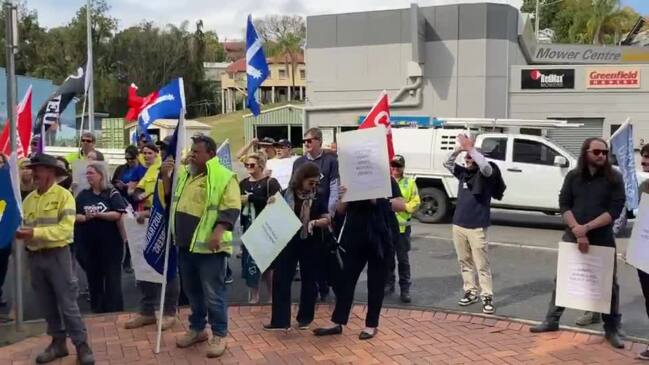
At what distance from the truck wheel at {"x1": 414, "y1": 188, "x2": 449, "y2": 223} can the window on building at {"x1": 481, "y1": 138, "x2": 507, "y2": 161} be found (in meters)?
1.22

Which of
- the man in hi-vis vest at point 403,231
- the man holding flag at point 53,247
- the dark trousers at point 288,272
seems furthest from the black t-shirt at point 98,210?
the man in hi-vis vest at point 403,231

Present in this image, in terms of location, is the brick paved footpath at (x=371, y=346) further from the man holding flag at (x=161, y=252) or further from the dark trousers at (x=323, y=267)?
the dark trousers at (x=323, y=267)

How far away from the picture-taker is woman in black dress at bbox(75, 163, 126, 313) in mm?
6492

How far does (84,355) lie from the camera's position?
204 inches

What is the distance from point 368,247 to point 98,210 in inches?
103

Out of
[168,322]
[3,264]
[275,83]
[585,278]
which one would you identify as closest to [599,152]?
[585,278]

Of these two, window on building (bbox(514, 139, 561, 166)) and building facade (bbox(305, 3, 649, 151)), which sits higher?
building facade (bbox(305, 3, 649, 151))

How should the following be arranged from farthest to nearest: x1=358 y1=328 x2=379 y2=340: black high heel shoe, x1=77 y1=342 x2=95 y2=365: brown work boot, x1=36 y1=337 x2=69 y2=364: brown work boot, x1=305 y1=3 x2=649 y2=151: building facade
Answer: x1=305 y1=3 x2=649 y2=151: building facade
x1=358 y1=328 x2=379 y2=340: black high heel shoe
x1=36 y1=337 x2=69 y2=364: brown work boot
x1=77 y1=342 x2=95 y2=365: brown work boot

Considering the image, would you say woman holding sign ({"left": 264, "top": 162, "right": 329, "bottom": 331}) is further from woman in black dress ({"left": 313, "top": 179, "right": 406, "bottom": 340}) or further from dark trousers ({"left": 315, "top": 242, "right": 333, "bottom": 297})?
woman in black dress ({"left": 313, "top": 179, "right": 406, "bottom": 340})

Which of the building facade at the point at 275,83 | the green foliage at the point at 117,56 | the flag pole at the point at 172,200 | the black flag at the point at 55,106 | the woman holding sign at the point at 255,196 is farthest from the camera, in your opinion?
the building facade at the point at 275,83

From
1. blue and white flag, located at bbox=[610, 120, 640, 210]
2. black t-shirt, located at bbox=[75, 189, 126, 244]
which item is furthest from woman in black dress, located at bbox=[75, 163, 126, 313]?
blue and white flag, located at bbox=[610, 120, 640, 210]

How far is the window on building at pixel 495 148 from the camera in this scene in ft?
44.7

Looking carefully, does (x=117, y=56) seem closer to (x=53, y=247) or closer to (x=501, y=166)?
(x=501, y=166)

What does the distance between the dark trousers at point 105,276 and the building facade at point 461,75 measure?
733 inches
